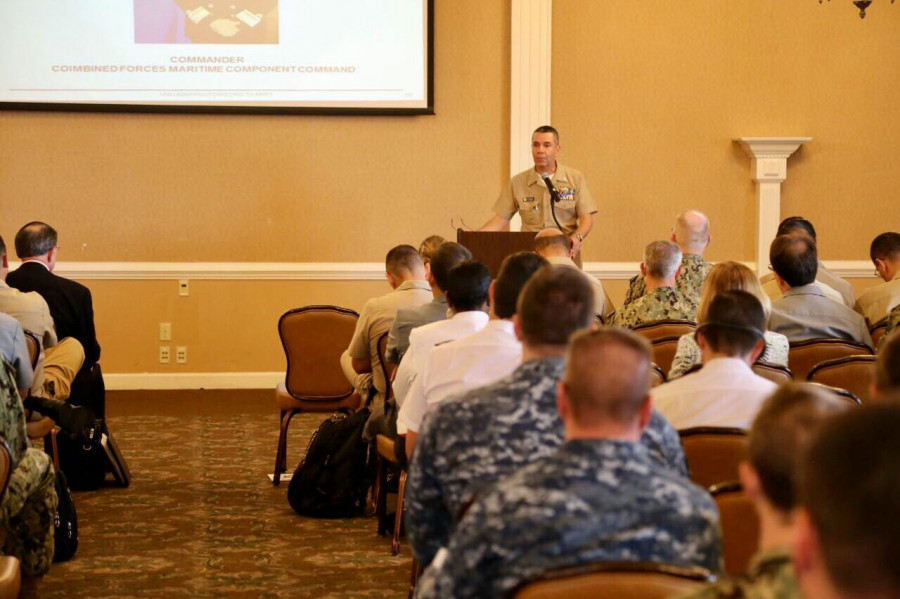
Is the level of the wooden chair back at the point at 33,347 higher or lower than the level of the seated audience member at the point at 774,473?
lower

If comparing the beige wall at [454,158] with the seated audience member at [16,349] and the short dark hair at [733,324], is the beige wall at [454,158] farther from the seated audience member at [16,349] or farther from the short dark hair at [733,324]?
the short dark hair at [733,324]

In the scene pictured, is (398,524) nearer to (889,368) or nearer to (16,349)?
(16,349)

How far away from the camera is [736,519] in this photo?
A: 2.18m

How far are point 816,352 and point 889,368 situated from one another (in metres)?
2.23

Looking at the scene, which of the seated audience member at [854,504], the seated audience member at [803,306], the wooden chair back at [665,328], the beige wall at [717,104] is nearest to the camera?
the seated audience member at [854,504]

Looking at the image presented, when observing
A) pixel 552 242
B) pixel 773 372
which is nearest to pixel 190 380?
pixel 552 242

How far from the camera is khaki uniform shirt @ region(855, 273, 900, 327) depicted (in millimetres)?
5344

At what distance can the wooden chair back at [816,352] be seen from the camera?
4.22 meters

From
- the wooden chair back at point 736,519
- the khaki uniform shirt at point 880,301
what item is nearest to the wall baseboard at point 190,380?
the khaki uniform shirt at point 880,301

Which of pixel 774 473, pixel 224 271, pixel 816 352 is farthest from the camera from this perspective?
pixel 224 271

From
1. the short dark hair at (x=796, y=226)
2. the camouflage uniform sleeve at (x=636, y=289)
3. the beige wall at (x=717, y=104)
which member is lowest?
the camouflage uniform sleeve at (x=636, y=289)

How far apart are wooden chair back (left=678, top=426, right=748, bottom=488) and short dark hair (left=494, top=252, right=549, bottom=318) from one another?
81 centimetres

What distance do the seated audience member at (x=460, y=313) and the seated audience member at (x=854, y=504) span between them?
2915 mm

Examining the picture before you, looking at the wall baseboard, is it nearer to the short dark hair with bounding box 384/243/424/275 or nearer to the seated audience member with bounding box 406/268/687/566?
the short dark hair with bounding box 384/243/424/275
